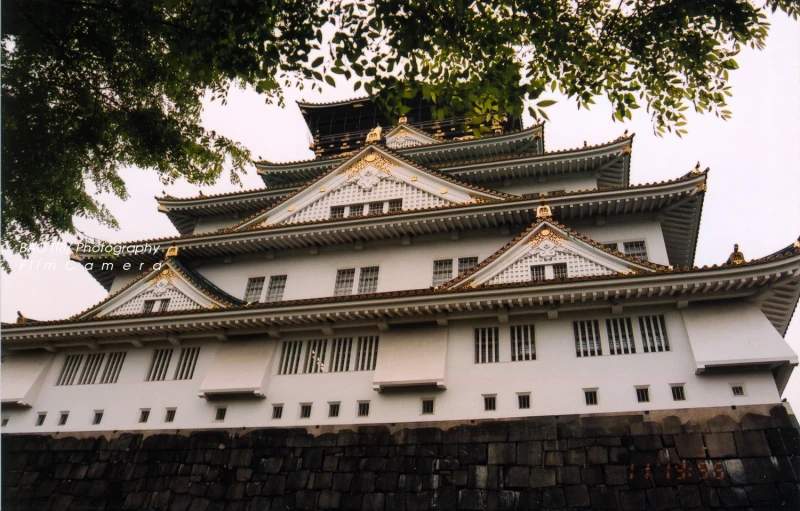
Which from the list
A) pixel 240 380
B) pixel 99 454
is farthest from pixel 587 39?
pixel 99 454

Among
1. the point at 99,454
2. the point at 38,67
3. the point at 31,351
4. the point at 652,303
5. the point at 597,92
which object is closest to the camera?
the point at 38,67

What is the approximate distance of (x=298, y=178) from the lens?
28.9m

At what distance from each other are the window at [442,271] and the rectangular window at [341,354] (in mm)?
3548

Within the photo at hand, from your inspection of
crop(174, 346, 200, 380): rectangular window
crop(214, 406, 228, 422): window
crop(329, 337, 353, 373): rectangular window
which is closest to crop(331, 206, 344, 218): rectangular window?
crop(329, 337, 353, 373): rectangular window

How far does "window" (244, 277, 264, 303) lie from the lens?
2080 centimetres

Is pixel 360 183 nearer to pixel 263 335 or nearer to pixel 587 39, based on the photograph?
pixel 263 335

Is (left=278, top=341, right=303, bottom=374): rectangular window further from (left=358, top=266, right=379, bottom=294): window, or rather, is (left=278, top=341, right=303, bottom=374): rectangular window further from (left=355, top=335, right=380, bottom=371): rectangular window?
(left=358, top=266, right=379, bottom=294): window

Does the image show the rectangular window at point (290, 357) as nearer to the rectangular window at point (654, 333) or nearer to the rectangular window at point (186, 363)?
the rectangular window at point (186, 363)

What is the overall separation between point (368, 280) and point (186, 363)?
20.5ft

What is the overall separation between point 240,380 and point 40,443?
6.32m

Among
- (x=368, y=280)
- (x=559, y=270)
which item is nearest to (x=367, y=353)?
(x=368, y=280)

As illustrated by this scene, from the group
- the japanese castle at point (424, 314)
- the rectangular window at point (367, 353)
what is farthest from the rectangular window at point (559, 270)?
the rectangular window at point (367, 353)

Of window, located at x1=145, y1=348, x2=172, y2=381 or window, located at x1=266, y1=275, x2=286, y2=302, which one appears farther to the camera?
window, located at x1=266, y1=275, x2=286, y2=302

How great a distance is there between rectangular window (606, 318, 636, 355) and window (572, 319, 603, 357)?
0.28m
